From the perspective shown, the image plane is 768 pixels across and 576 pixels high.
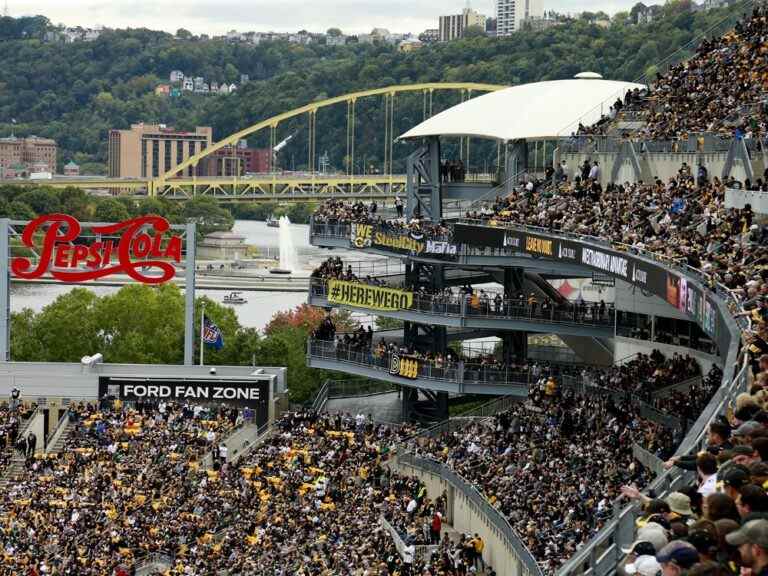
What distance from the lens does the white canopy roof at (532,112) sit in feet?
181

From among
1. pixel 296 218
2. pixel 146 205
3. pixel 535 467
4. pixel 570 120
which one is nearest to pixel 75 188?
pixel 146 205

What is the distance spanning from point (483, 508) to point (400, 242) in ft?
56.8

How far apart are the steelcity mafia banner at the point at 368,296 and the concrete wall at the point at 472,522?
24.6ft

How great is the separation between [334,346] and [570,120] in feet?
38.9

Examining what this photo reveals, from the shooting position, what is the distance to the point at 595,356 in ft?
172

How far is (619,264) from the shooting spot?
36.5 meters

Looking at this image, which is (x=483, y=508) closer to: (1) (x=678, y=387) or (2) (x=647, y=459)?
(1) (x=678, y=387)

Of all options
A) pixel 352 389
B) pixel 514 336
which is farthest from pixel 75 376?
pixel 514 336

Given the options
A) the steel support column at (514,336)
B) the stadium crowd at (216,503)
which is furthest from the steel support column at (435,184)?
the stadium crowd at (216,503)

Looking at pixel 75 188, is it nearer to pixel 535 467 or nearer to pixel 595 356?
pixel 595 356

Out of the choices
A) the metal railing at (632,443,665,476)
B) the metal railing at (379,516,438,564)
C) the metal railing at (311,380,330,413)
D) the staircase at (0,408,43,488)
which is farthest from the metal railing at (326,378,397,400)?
the metal railing at (632,443,665,476)

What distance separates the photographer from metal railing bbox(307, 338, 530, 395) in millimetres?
48031

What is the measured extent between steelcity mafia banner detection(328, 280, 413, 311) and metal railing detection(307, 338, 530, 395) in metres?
1.60

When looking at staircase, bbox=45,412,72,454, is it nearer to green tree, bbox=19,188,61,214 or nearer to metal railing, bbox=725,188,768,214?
metal railing, bbox=725,188,768,214
